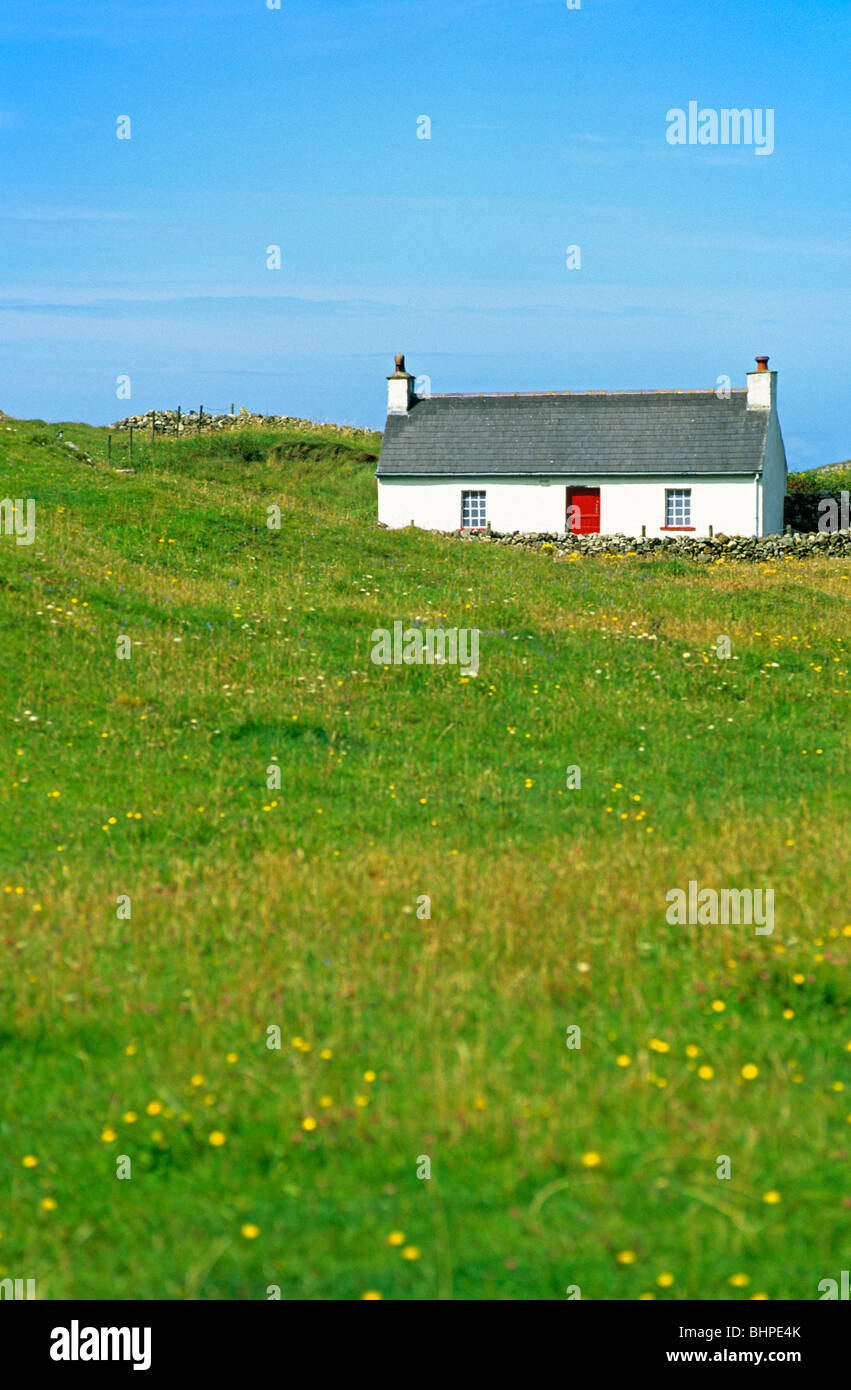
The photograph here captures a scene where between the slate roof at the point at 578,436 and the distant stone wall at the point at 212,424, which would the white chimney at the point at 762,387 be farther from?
the distant stone wall at the point at 212,424

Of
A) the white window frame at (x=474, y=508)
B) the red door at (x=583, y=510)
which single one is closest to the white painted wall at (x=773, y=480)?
the red door at (x=583, y=510)

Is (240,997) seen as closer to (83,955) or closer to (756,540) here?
(83,955)

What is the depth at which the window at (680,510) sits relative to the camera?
49.1 m

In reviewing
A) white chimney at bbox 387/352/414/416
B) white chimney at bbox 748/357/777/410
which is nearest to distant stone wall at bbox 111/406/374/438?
white chimney at bbox 387/352/414/416

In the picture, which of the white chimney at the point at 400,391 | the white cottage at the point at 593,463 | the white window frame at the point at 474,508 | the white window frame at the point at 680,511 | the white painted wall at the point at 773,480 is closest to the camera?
the white cottage at the point at 593,463

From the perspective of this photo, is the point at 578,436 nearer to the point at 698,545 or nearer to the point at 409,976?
the point at 698,545

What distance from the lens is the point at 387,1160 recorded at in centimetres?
613

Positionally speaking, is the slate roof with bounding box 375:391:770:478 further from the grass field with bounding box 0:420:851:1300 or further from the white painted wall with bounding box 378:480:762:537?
the grass field with bounding box 0:420:851:1300

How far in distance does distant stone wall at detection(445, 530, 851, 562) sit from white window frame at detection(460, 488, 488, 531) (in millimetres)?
3941

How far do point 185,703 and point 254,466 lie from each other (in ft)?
148

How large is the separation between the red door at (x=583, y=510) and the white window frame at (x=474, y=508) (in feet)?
11.8

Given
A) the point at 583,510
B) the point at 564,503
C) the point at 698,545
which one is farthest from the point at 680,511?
the point at 564,503

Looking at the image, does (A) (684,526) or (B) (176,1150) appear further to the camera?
(A) (684,526)
